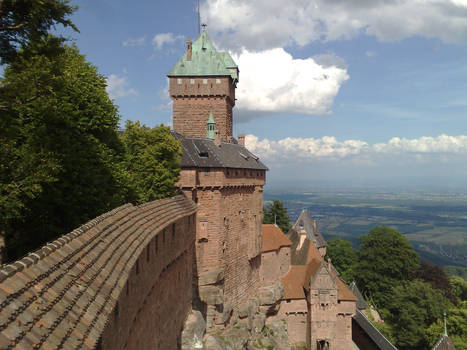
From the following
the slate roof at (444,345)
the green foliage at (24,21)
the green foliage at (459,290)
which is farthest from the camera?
the green foliage at (459,290)

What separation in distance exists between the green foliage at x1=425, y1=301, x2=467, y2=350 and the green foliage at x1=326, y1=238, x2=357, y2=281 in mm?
16838

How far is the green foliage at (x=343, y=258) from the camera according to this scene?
4891 centimetres

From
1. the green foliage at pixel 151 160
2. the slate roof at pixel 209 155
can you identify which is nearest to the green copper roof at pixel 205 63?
the slate roof at pixel 209 155

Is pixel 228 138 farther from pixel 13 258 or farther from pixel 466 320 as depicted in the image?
pixel 466 320

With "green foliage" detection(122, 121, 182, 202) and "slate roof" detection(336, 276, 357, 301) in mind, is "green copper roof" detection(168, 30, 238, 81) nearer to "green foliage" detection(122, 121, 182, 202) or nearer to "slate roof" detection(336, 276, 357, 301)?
"green foliage" detection(122, 121, 182, 202)

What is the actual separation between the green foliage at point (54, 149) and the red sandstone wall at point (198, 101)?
48.2 ft

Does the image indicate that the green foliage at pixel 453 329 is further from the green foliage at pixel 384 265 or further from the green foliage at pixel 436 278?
the green foliage at pixel 436 278

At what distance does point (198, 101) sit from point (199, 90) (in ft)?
3.10

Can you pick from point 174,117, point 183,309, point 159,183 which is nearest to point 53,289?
point 183,309

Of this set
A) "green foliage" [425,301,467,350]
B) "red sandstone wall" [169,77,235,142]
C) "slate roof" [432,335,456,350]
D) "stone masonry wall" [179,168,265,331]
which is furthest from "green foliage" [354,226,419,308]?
"red sandstone wall" [169,77,235,142]

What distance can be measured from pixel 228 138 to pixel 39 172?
23089mm

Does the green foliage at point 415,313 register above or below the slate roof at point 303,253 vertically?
below

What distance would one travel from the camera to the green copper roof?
96.4 feet

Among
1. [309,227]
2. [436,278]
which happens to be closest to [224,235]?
[309,227]
